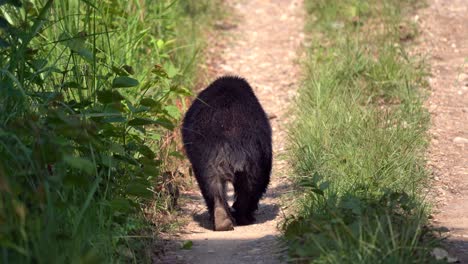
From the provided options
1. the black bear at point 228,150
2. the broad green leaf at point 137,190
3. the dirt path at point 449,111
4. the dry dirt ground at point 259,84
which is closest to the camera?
the broad green leaf at point 137,190

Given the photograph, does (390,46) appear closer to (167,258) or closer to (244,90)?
(244,90)

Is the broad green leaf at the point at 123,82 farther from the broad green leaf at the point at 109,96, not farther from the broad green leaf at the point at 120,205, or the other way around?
the broad green leaf at the point at 120,205

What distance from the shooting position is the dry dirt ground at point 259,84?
5209 mm

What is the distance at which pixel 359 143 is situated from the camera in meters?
6.41

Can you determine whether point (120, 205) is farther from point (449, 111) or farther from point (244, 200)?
point (449, 111)

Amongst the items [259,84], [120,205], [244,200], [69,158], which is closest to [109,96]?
[120,205]

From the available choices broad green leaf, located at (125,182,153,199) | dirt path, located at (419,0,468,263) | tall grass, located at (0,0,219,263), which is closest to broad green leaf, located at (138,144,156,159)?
tall grass, located at (0,0,219,263)

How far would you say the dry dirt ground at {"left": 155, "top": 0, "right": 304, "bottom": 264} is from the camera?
17.1 feet

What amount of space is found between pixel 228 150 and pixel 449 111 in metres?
3.10

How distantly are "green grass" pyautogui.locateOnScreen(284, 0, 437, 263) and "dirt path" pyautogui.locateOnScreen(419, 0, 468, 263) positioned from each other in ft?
0.60

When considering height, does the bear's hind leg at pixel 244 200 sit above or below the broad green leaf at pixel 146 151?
below

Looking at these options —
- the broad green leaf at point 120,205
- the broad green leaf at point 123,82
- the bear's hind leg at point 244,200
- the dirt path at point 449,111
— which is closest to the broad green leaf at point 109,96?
the broad green leaf at point 123,82

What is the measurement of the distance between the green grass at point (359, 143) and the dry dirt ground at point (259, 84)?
0.82 ft

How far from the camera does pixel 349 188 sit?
213 inches
